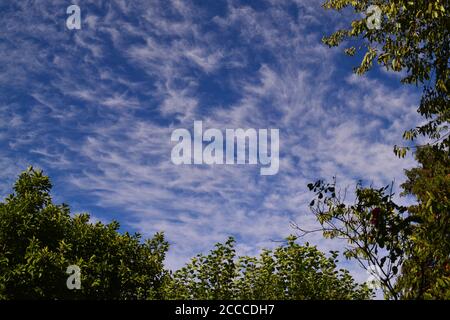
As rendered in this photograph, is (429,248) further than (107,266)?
No

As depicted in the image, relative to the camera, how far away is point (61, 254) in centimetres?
1798

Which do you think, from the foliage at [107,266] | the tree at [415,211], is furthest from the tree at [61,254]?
the tree at [415,211]

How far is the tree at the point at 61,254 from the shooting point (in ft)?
57.2

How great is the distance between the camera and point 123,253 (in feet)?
67.2

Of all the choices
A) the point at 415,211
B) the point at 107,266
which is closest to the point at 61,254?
the point at 107,266

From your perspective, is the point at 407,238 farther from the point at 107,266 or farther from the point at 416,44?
the point at 107,266

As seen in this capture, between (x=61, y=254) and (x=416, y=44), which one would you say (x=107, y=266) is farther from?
(x=416, y=44)

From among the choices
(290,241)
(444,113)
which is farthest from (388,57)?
(290,241)

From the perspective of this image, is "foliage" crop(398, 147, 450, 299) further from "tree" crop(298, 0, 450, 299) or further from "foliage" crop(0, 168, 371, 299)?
"foliage" crop(0, 168, 371, 299)

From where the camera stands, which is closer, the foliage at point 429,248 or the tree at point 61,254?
the foliage at point 429,248

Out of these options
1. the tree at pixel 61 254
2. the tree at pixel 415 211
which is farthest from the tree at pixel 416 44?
the tree at pixel 61 254

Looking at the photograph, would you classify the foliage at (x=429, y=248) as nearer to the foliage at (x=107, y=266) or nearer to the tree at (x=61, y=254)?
the foliage at (x=107, y=266)

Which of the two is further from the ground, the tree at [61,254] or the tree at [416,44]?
the tree at [416,44]

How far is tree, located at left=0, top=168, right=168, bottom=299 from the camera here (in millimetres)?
17422
